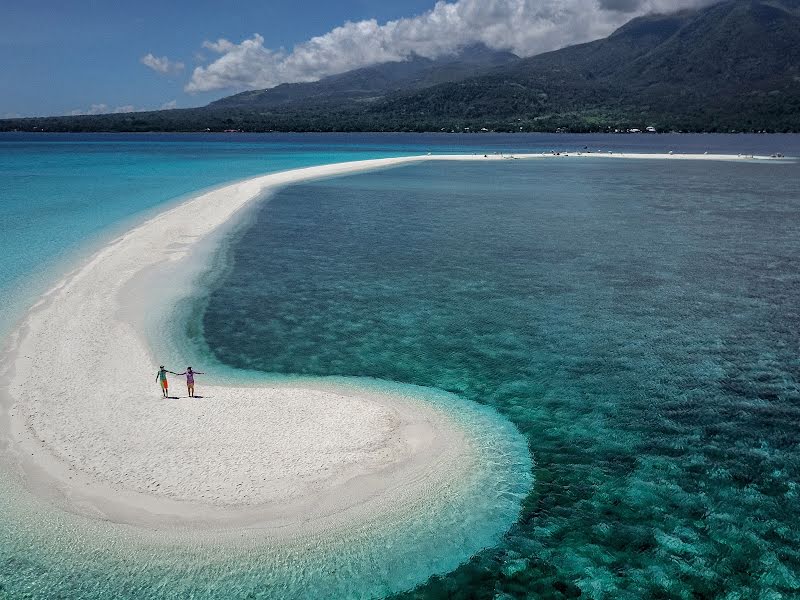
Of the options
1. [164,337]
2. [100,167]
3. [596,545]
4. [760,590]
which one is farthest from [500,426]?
[100,167]

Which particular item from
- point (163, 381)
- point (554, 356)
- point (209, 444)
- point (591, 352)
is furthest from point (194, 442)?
point (591, 352)

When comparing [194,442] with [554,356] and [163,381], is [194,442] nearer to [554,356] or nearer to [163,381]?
[163,381]

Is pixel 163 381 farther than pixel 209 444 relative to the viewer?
Yes

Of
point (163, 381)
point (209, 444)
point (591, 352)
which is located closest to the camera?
point (209, 444)

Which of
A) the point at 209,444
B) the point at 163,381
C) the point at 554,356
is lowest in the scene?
the point at 554,356

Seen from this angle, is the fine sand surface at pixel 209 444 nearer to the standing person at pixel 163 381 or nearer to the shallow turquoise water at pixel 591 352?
the standing person at pixel 163 381

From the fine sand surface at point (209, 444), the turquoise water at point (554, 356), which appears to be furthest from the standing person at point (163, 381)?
the turquoise water at point (554, 356)

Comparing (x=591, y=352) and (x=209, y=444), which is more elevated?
(x=209, y=444)

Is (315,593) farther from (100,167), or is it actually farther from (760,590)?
(100,167)
